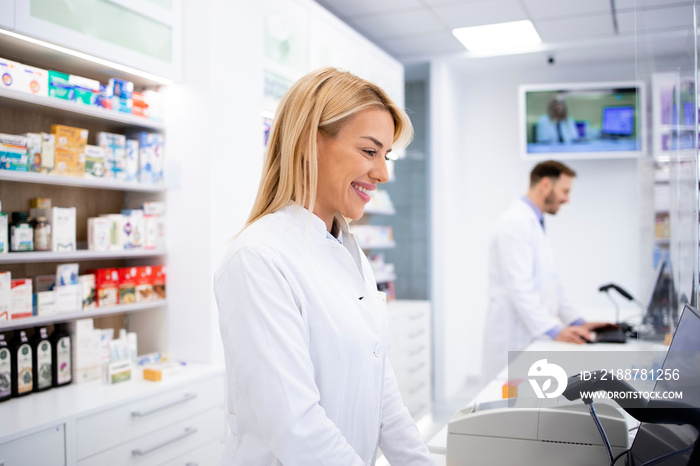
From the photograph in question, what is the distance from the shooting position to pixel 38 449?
188 centimetres

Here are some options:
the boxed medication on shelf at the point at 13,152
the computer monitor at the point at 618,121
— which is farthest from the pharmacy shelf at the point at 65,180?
the computer monitor at the point at 618,121

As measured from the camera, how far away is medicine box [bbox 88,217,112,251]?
2535 millimetres

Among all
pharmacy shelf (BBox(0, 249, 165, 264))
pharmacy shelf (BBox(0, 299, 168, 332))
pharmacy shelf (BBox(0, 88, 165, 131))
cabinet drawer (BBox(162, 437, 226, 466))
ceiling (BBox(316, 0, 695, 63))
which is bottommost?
cabinet drawer (BBox(162, 437, 226, 466))

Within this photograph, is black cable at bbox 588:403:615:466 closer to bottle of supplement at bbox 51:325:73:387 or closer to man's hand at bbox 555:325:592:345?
man's hand at bbox 555:325:592:345

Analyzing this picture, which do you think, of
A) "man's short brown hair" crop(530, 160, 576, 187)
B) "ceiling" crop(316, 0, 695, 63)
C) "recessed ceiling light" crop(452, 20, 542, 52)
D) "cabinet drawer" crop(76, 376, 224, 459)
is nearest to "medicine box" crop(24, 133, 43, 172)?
"cabinet drawer" crop(76, 376, 224, 459)

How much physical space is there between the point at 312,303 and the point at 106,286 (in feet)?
5.67

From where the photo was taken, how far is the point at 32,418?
196 cm

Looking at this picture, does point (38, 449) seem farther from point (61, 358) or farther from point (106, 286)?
point (106, 286)

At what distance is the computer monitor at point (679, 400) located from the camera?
898mm

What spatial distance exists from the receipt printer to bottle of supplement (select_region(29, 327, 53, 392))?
1.71 meters

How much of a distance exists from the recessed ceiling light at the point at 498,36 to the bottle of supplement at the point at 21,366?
380 centimetres

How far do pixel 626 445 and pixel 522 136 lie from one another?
429 centimetres

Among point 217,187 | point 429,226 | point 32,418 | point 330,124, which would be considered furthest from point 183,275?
point 429,226

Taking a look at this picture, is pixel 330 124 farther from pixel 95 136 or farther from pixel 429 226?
pixel 429 226
